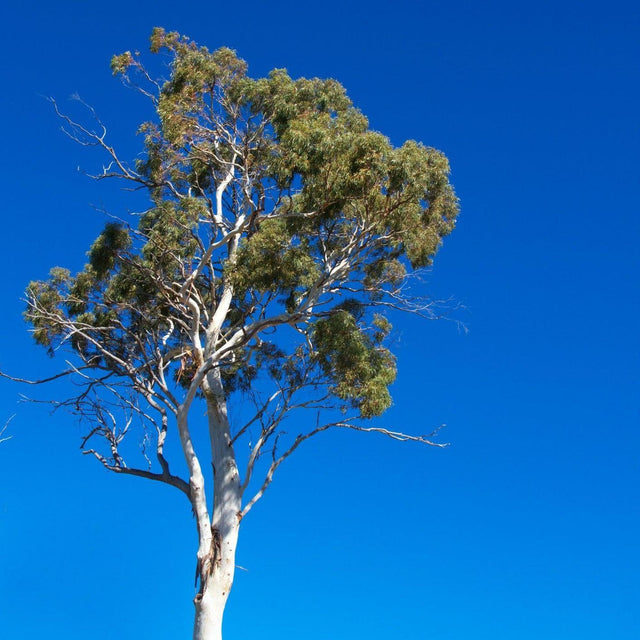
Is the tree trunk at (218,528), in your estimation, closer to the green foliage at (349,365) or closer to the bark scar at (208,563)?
the bark scar at (208,563)

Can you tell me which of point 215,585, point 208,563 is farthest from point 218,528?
point 215,585

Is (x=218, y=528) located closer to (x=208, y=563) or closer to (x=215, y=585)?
(x=208, y=563)

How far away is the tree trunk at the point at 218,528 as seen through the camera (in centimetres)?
1043

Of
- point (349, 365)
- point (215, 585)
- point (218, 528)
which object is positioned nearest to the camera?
point (215, 585)

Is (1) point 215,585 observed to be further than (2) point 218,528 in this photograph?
No

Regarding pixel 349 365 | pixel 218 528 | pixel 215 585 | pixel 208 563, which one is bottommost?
pixel 215 585

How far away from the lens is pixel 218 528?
36.3 feet

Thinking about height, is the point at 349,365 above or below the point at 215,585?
above

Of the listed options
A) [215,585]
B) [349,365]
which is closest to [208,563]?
[215,585]

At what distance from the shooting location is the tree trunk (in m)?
10.4

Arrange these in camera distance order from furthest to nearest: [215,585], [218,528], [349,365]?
[349,365] → [218,528] → [215,585]

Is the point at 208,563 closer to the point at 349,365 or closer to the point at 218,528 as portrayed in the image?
the point at 218,528

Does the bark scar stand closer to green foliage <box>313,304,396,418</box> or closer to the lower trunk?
the lower trunk

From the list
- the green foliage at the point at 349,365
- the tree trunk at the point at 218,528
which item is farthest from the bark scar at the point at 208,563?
the green foliage at the point at 349,365
